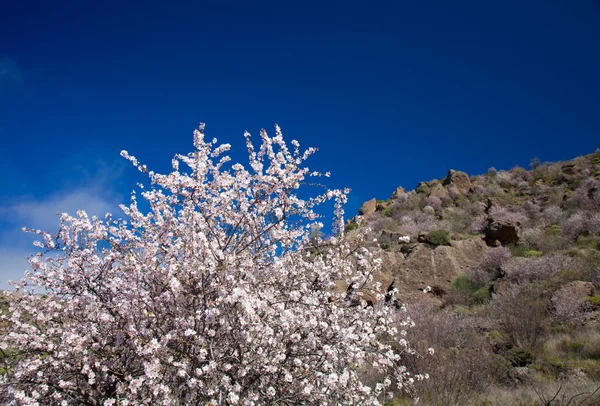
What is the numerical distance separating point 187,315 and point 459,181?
4040cm

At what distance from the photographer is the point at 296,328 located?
15.6ft

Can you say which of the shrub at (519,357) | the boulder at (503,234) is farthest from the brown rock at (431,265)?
the shrub at (519,357)

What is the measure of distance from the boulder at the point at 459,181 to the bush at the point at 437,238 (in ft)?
63.9

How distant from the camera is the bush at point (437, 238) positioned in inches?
805

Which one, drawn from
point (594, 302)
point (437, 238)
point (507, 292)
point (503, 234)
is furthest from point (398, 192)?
point (594, 302)

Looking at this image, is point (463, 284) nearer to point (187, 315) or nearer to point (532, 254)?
point (532, 254)

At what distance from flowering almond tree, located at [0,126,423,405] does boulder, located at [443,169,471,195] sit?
1451 inches

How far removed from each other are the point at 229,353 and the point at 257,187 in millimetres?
2199

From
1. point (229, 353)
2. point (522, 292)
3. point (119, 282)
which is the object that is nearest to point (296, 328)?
point (229, 353)

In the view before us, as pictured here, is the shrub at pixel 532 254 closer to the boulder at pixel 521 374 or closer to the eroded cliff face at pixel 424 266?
the eroded cliff face at pixel 424 266

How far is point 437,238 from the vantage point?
20.7 m

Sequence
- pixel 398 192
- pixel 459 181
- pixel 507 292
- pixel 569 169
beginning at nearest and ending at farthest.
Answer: pixel 507 292
pixel 569 169
pixel 459 181
pixel 398 192

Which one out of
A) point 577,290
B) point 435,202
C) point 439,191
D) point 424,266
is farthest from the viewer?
point 439,191

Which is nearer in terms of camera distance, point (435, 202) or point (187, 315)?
point (187, 315)
